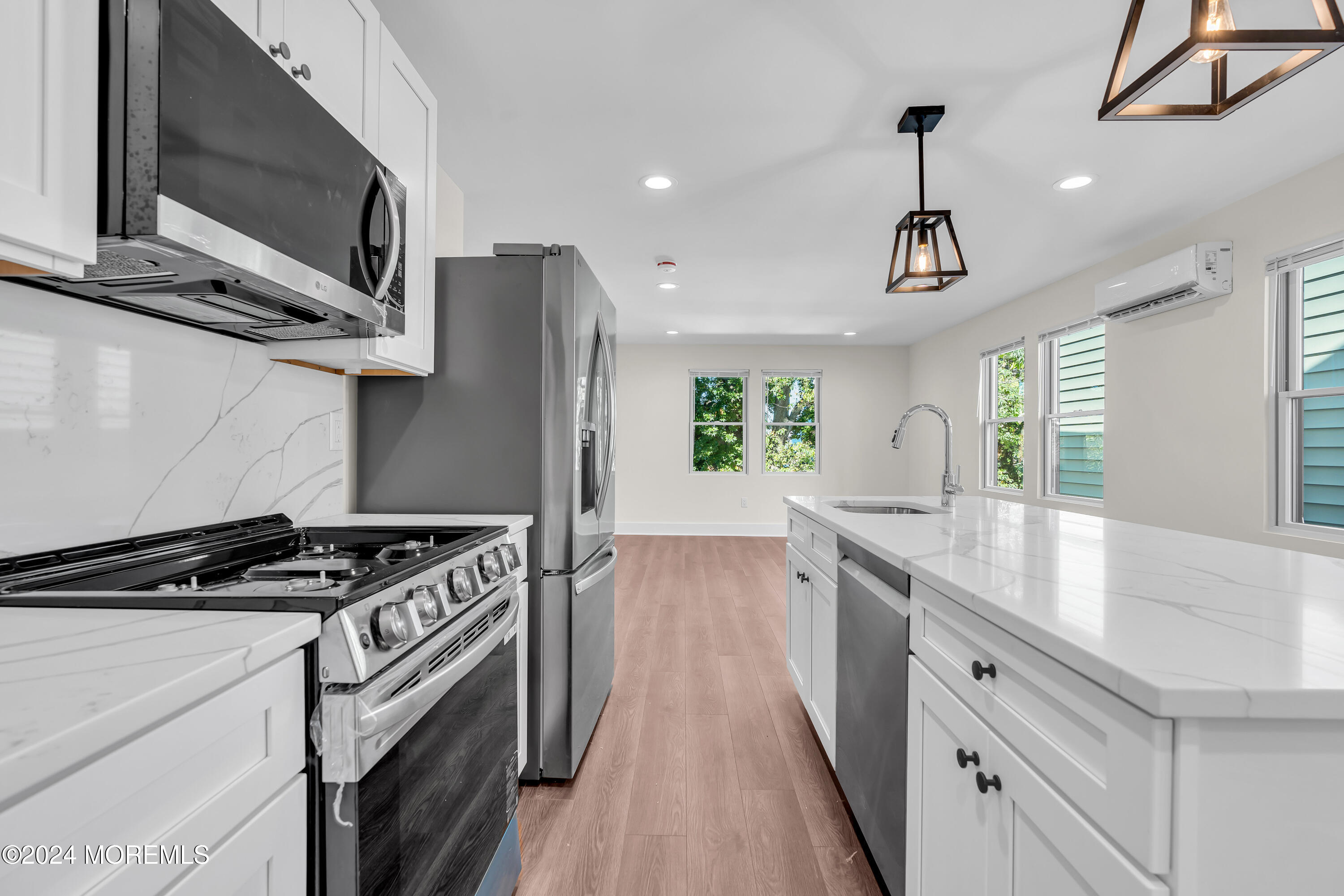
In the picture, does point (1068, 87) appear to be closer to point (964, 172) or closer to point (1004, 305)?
point (964, 172)

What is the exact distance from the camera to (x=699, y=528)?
25.8 feet

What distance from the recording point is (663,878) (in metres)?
→ 1.58

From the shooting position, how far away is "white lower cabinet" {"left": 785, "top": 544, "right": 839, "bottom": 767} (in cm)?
192

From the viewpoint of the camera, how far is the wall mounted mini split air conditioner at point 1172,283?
3344 millimetres

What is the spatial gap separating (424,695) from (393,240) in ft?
3.50

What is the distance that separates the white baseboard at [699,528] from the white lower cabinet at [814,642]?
520cm

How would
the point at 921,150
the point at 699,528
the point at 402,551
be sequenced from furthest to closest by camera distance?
the point at 699,528 < the point at 921,150 < the point at 402,551

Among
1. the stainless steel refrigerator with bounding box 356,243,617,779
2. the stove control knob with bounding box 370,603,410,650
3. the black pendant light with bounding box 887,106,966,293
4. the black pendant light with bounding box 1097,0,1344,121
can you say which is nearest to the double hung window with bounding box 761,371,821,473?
the black pendant light with bounding box 887,106,966,293

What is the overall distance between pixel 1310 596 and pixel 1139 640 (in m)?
0.52

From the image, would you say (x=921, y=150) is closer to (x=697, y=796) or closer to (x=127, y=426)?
(x=697, y=796)

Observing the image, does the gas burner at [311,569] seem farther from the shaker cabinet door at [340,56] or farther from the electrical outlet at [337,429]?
the shaker cabinet door at [340,56]

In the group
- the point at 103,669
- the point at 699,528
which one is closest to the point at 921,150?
the point at 103,669

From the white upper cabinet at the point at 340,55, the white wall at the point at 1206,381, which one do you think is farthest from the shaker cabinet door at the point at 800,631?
the white wall at the point at 1206,381

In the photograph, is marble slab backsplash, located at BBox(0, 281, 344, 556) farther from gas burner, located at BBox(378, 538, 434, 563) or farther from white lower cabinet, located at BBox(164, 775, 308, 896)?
white lower cabinet, located at BBox(164, 775, 308, 896)
